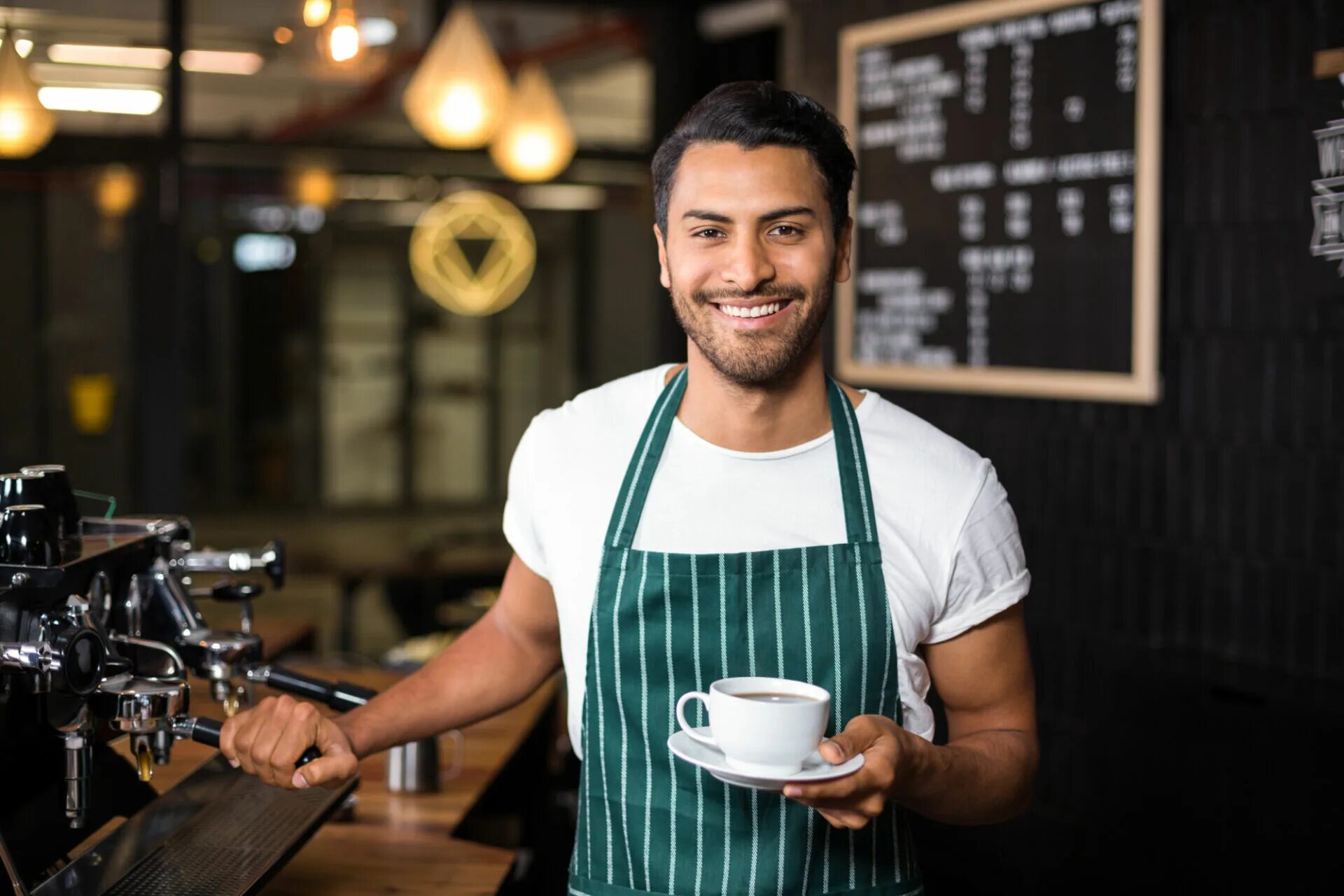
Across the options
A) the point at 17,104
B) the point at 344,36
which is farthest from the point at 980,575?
the point at 17,104

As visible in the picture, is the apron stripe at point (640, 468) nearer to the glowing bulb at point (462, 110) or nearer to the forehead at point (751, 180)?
the forehead at point (751, 180)

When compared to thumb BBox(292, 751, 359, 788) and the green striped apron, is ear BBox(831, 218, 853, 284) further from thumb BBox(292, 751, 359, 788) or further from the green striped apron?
thumb BBox(292, 751, 359, 788)

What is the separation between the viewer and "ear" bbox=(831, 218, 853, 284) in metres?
1.58

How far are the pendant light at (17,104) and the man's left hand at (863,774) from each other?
263 cm

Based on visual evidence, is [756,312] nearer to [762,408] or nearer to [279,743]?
→ [762,408]

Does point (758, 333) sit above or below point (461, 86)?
below

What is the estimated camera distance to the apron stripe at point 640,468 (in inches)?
63.3

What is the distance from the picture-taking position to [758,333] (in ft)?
5.01

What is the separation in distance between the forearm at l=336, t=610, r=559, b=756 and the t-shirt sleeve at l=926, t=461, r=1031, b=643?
0.51 m

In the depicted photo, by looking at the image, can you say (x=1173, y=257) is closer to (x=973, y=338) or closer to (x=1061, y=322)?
(x=1061, y=322)

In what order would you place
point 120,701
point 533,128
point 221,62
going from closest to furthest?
point 120,701, point 533,128, point 221,62

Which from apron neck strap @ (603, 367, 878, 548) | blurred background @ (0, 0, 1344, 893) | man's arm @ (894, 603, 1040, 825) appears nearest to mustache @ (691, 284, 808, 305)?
apron neck strap @ (603, 367, 878, 548)

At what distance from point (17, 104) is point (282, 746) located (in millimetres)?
2232

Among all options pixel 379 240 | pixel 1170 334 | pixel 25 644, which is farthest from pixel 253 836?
pixel 379 240
